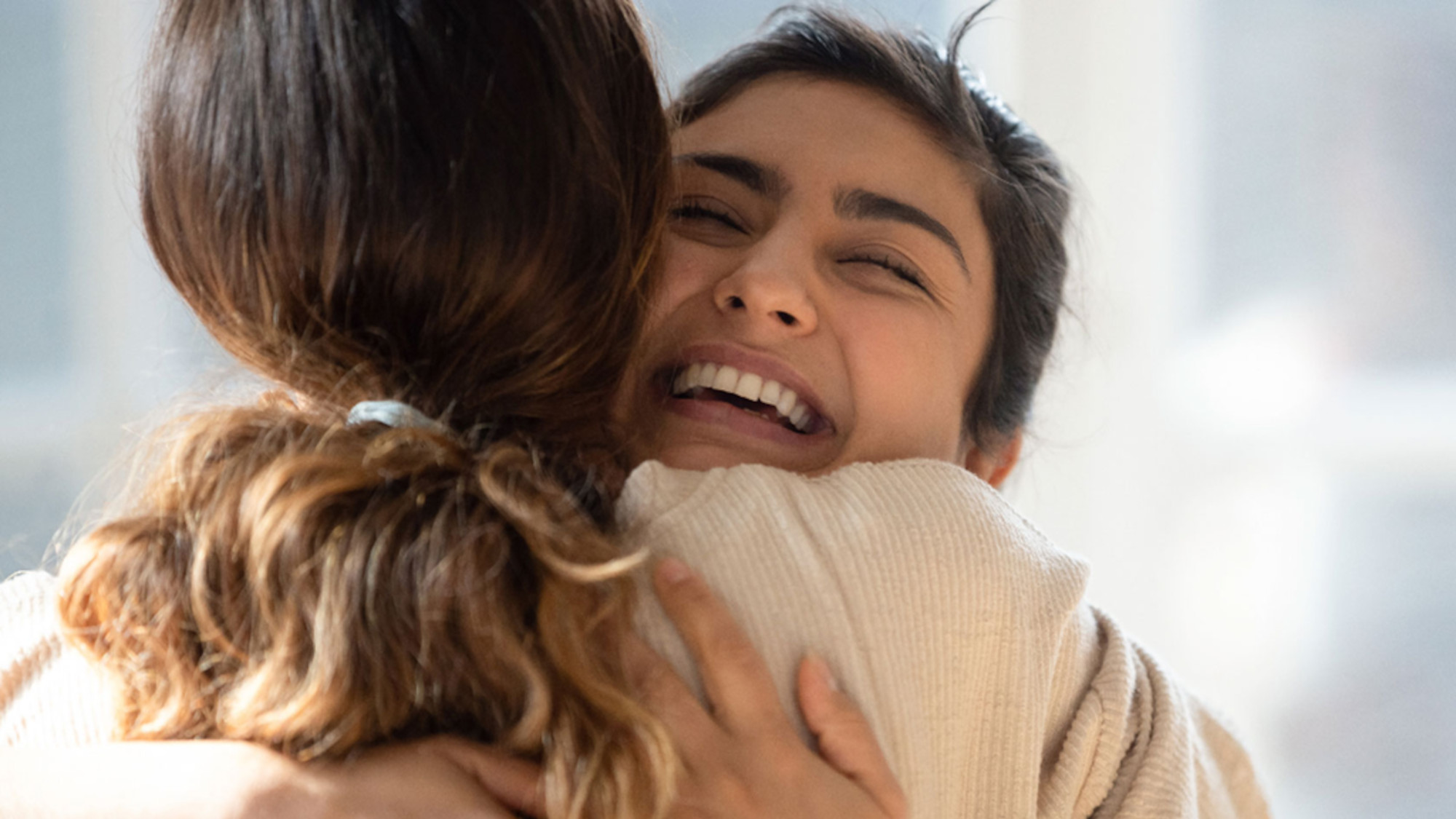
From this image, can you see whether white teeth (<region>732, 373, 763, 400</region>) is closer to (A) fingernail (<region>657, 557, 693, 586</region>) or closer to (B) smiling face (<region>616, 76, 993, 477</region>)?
(B) smiling face (<region>616, 76, 993, 477</region>)

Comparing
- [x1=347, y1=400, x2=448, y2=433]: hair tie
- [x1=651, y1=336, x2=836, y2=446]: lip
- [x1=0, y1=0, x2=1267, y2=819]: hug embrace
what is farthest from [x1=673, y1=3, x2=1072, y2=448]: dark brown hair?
[x1=347, y1=400, x2=448, y2=433]: hair tie

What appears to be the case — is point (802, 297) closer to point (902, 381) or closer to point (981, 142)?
point (902, 381)

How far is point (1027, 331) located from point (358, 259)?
0.78 meters

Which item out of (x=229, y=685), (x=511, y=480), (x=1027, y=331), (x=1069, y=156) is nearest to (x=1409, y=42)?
(x=1069, y=156)

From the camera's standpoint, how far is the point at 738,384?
104 centimetres

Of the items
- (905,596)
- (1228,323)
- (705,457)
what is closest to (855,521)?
(905,596)

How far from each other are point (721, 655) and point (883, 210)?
481mm

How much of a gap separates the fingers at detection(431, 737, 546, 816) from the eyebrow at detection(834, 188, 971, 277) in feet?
1.84

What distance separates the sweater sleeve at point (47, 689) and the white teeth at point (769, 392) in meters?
0.51

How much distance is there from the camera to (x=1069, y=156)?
208cm

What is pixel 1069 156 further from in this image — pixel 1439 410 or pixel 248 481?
pixel 248 481

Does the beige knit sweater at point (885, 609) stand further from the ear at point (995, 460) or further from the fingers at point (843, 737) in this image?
the ear at point (995, 460)

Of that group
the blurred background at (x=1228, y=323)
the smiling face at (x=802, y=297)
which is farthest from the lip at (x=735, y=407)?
the blurred background at (x=1228, y=323)

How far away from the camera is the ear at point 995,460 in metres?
1.34
